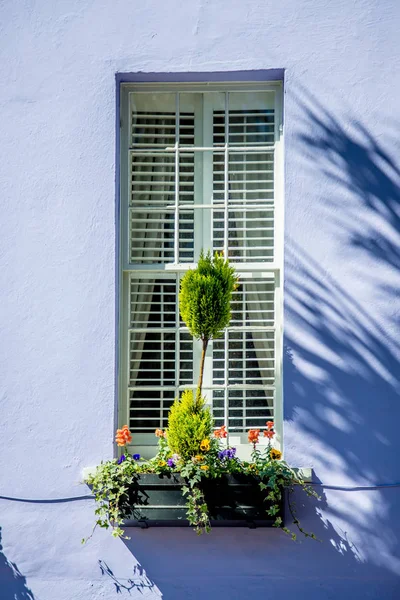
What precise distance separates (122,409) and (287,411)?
1.09 metres

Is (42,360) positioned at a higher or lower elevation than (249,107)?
lower

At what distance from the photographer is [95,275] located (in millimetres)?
4574

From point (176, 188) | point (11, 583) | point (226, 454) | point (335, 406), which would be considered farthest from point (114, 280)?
point (11, 583)

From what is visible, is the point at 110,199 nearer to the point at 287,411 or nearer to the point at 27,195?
the point at 27,195

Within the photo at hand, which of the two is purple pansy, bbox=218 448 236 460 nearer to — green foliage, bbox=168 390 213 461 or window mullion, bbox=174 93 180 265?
→ green foliage, bbox=168 390 213 461

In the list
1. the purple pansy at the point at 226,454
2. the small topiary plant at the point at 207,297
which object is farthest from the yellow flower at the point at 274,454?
the small topiary plant at the point at 207,297

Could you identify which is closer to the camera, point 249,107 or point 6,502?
point 6,502

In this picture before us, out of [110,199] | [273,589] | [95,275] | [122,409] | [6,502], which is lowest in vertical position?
[273,589]

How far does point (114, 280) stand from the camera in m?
4.57

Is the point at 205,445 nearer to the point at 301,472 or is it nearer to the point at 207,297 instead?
the point at 301,472

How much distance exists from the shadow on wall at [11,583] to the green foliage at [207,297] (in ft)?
6.23

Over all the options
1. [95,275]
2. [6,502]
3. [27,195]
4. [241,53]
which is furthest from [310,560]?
[241,53]

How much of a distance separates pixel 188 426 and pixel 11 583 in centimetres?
156

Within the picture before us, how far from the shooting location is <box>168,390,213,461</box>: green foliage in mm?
4273
